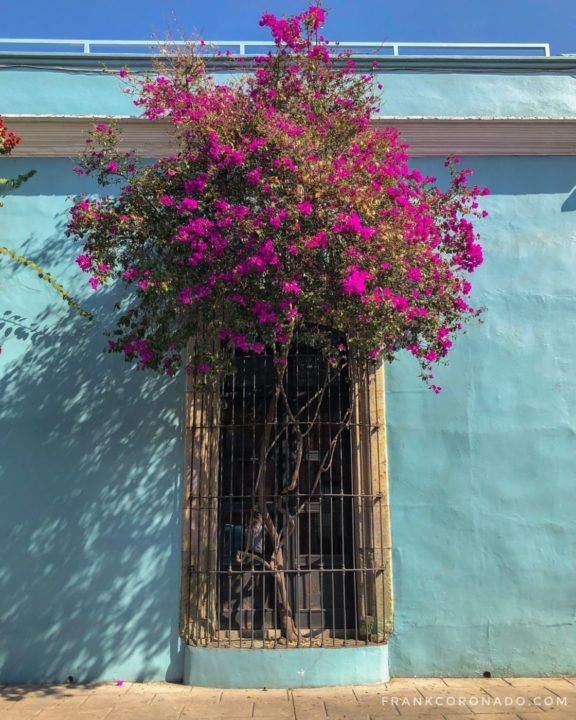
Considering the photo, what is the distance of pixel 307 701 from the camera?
14.7 ft

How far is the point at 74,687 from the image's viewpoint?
16.0ft

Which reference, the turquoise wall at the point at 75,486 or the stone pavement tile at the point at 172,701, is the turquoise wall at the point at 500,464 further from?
the turquoise wall at the point at 75,486

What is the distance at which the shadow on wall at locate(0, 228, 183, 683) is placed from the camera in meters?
5.02

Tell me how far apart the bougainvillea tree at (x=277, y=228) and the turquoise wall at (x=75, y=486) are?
660 mm

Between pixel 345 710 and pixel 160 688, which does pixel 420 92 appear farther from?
pixel 160 688

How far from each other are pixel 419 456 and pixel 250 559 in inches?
64.6

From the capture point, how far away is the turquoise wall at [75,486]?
5.03 meters

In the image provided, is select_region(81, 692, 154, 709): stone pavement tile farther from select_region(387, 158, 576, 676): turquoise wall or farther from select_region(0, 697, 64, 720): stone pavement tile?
select_region(387, 158, 576, 676): turquoise wall

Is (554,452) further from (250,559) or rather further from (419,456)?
(250,559)

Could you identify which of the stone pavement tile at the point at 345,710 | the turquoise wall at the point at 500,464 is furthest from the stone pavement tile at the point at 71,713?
the turquoise wall at the point at 500,464

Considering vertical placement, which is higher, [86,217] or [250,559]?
[86,217]

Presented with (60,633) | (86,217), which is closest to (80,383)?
(86,217)

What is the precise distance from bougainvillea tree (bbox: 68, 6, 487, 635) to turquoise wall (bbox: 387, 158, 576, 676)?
2.69ft

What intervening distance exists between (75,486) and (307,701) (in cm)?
245
